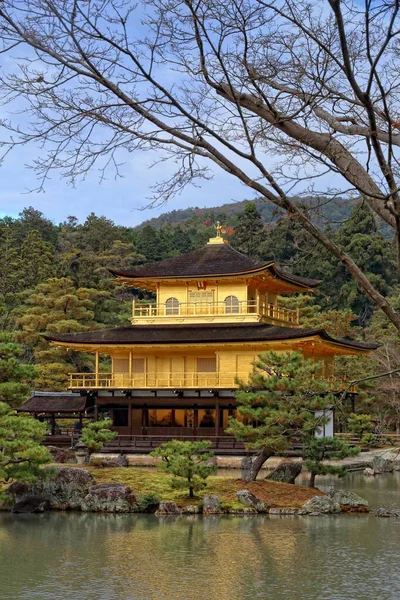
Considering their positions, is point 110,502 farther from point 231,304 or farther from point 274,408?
point 231,304

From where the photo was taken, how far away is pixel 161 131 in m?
5.00

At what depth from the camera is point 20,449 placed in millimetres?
18344

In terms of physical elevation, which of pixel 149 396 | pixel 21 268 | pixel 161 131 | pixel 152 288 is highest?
pixel 21 268

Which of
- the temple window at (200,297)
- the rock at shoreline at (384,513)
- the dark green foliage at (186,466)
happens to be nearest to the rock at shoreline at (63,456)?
the dark green foliage at (186,466)

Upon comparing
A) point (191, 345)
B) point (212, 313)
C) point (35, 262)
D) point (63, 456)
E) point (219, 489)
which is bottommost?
point (219, 489)

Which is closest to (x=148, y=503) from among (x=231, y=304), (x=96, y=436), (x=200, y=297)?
(x=96, y=436)

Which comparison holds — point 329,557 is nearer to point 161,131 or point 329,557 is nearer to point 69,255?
point 161,131

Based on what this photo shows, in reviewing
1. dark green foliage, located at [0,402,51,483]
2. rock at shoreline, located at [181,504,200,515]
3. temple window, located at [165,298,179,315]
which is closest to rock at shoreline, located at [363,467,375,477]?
temple window, located at [165,298,179,315]

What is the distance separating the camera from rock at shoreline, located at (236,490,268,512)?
796 inches

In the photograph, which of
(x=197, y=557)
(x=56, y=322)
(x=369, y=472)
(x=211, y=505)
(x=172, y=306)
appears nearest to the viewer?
(x=197, y=557)

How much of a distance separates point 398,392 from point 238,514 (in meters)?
21.1

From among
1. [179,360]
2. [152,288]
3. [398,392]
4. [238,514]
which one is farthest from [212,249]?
[238,514]

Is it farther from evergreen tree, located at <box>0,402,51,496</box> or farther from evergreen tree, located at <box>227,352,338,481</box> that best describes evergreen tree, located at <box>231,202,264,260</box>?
evergreen tree, located at <box>0,402,51,496</box>

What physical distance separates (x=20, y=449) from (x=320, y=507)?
705 cm
